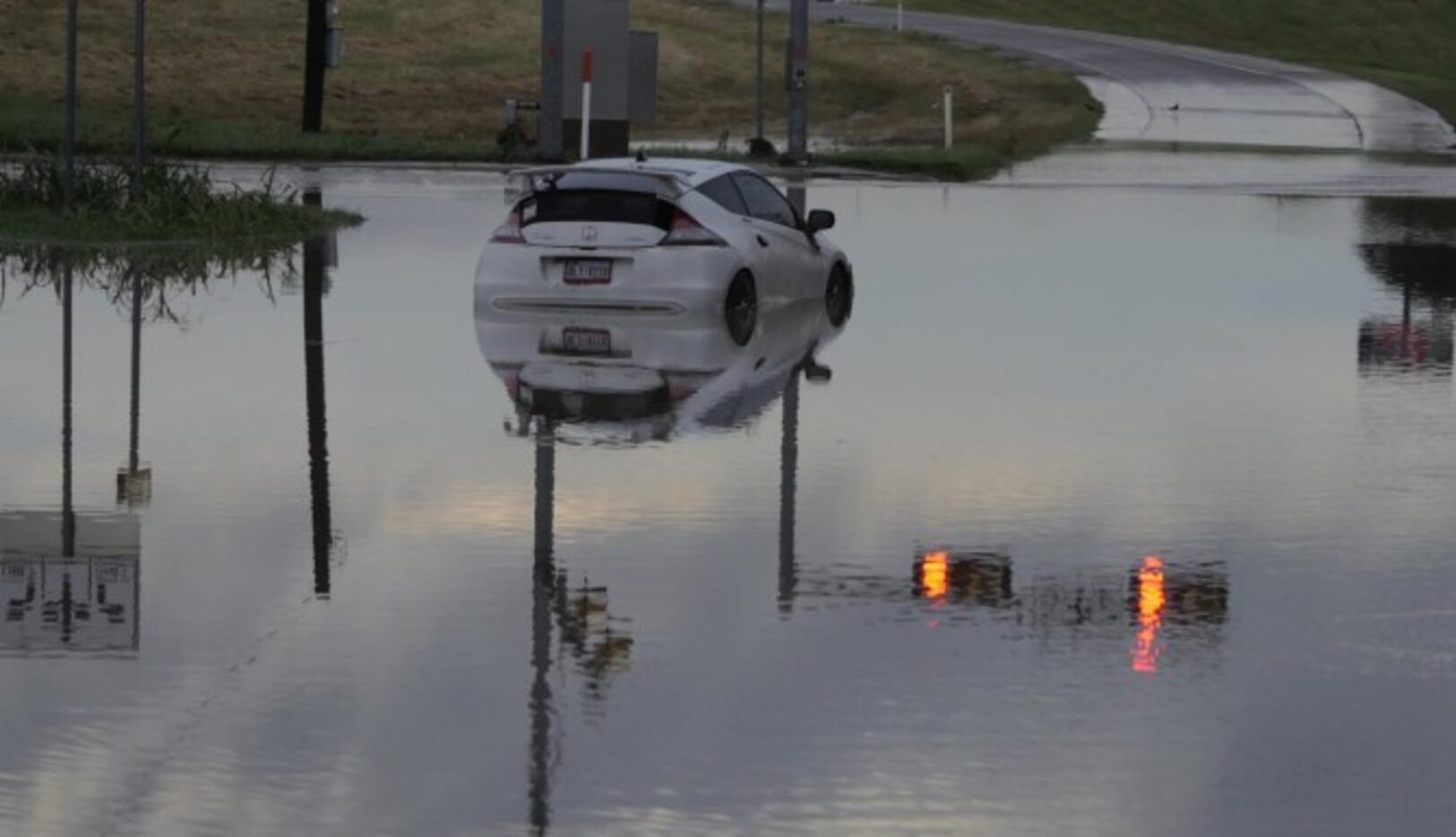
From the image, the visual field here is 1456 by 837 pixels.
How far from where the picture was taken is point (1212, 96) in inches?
3000

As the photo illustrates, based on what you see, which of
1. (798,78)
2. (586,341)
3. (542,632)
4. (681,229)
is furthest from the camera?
(798,78)

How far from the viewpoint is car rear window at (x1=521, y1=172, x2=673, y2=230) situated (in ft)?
79.4

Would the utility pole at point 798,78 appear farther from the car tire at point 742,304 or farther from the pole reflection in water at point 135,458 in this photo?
the pole reflection in water at point 135,458

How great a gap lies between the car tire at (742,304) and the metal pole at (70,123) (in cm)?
808

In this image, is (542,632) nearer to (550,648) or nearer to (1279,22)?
(550,648)

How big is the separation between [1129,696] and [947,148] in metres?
45.1

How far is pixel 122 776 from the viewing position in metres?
9.44

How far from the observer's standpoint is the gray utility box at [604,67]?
5203cm

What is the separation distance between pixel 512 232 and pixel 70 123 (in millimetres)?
8240

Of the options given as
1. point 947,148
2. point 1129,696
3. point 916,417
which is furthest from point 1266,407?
point 947,148

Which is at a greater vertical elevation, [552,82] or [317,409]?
[552,82]

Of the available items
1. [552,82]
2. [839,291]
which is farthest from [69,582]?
[552,82]

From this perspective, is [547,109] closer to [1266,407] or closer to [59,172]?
[59,172]

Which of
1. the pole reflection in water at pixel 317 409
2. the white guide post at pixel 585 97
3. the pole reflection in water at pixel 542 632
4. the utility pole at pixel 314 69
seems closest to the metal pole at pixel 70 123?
the pole reflection in water at pixel 317 409
